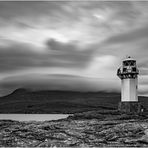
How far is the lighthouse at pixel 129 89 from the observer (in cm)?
4906

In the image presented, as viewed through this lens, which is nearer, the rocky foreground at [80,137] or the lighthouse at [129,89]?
the rocky foreground at [80,137]

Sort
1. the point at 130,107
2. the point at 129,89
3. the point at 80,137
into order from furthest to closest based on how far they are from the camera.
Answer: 1. the point at 129,89
2. the point at 130,107
3. the point at 80,137

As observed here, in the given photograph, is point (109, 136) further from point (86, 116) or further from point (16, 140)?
point (86, 116)

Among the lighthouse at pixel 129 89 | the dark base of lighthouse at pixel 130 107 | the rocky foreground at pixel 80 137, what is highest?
the lighthouse at pixel 129 89

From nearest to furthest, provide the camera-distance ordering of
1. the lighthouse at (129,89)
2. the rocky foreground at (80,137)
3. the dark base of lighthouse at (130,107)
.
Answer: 1. the rocky foreground at (80,137)
2. the dark base of lighthouse at (130,107)
3. the lighthouse at (129,89)

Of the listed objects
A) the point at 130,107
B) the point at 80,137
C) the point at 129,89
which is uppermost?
the point at 129,89

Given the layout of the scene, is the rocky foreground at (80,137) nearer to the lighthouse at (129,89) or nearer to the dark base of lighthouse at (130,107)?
the dark base of lighthouse at (130,107)

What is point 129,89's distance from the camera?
4919cm

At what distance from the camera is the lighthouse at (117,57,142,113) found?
49062 mm

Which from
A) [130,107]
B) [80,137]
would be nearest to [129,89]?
[130,107]

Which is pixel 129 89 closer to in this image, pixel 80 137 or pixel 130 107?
pixel 130 107

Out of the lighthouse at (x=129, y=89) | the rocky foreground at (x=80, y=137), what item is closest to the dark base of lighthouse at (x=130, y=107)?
the lighthouse at (x=129, y=89)

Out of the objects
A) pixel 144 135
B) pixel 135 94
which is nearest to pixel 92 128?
pixel 144 135

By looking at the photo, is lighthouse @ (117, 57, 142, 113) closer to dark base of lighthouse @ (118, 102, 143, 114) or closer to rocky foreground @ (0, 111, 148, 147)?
dark base of lighthouse @ (118, 102, 143, 114)
